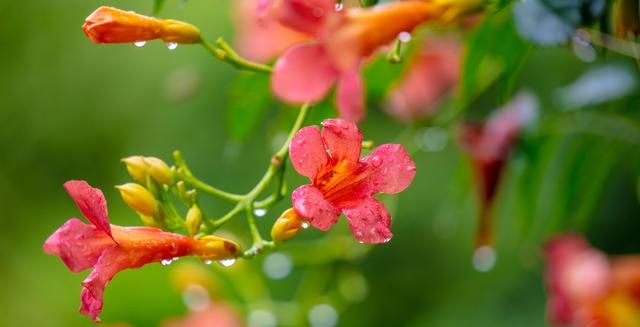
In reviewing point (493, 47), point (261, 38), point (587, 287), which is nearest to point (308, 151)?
point (493, 47)

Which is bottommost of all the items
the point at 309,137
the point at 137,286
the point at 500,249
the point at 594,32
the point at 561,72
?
the point at 500,249

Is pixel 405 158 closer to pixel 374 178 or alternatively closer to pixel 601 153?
pixel 374 178

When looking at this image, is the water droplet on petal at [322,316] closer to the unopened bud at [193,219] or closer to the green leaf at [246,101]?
the green leaf at [246,101]

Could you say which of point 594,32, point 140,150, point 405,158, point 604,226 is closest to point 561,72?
point 604,226

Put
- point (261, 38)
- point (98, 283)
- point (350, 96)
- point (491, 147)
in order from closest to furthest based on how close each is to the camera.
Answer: point (98, 283)
point (350, 96)
point (491, 147)
point (261, 38)

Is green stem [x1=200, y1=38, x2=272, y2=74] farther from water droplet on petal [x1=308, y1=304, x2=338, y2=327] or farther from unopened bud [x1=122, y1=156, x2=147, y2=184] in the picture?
water droplet on petal [x1=308, y1=304, x2=338, y2=327]

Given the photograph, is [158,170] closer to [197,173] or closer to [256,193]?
[256,193]

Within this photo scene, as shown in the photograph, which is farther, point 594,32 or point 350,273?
point 350,273
